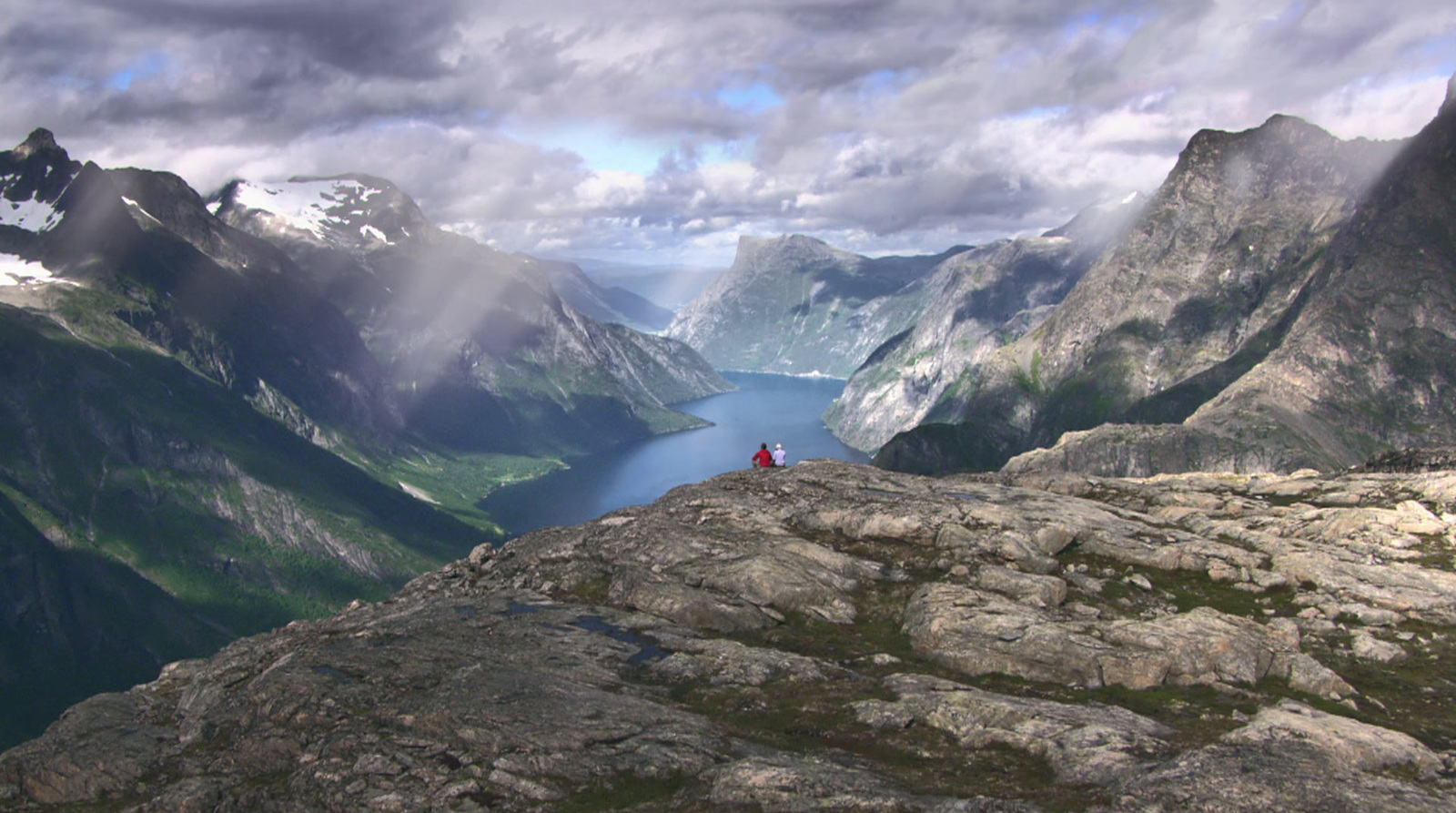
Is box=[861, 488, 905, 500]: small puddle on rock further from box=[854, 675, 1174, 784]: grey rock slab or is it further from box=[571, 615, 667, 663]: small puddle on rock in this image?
box=[854, 675, 1174, 784]: grey rock slab

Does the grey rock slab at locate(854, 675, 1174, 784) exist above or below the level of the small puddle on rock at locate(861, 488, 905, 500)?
below

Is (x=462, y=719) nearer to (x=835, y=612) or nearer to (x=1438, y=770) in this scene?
(x=835, y=612)

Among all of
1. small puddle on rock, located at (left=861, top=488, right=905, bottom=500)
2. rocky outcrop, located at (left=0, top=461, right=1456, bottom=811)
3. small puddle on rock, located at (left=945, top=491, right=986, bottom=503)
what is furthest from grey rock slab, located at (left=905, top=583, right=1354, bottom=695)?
small puddle on rock, located at (left=945, top=491, right=986, bottom=503)

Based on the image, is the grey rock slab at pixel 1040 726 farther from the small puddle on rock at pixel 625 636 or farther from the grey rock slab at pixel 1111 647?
the small puddle on rock at pixel 625 636

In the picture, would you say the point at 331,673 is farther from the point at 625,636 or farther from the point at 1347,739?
the point at 1347,739

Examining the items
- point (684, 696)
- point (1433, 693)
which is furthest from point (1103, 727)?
point (1433, 693)

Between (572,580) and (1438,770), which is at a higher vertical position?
(572,580)

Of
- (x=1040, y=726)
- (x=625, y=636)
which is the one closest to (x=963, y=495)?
(x=625, y=636)
